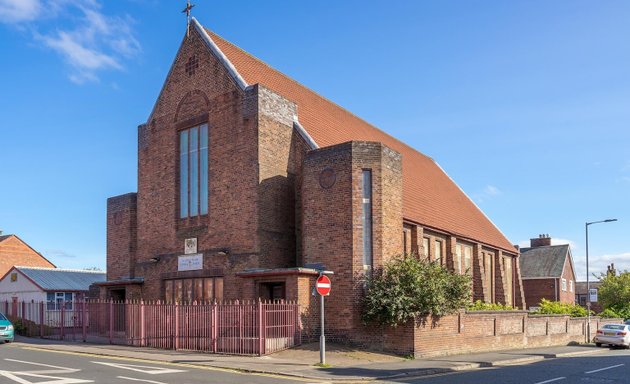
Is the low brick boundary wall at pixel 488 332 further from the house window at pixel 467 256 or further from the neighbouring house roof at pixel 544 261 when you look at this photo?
the neighbouring house roof at pixel 544 261

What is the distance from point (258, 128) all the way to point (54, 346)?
466 inches

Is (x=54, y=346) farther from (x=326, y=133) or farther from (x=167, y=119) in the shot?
(x=326, y=133)

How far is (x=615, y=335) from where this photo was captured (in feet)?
111

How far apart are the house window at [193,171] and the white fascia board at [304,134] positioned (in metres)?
4.18

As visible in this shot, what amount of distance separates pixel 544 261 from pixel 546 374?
45.7 meters

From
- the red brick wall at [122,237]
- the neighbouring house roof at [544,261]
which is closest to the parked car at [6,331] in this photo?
the red brick wall at [122,237]

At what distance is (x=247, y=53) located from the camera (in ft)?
108

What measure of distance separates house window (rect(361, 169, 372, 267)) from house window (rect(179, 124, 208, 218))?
26.0 feet

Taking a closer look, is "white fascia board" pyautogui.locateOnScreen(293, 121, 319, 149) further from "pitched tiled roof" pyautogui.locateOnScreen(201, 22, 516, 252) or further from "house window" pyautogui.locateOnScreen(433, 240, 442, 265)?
"house window" pyautogui.locateOnScreen(433, 240, 442, 265)

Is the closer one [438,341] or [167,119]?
[438,341]

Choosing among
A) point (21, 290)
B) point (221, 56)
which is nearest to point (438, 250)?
point (221, 56)

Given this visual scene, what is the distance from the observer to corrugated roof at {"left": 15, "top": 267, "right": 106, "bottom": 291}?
4511 cm

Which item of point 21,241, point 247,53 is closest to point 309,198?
point 247,53

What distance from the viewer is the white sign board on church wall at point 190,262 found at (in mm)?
27688
